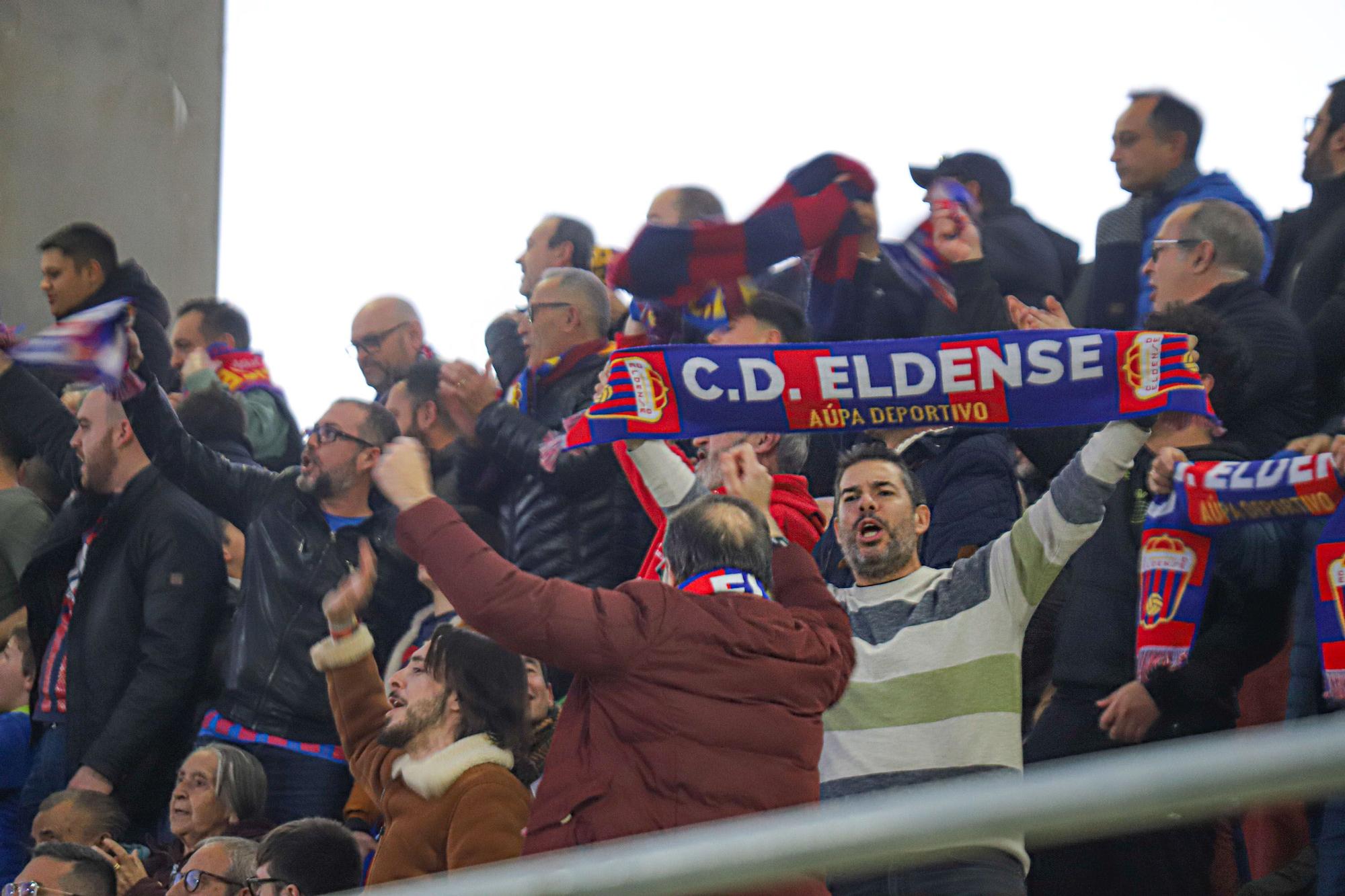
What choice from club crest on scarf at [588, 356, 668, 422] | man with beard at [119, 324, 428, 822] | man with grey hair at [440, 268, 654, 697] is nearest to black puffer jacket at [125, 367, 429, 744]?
man with beard at [119, 324, 428, 822]

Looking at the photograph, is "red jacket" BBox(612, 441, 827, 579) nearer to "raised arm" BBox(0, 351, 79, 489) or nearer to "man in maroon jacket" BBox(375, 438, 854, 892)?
"man in maroon jacket" BBox(375, 438, 854, 892)

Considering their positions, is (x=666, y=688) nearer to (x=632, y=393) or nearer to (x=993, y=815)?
(x=632, y=393)

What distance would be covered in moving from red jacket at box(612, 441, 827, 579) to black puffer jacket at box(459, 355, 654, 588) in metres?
0.35

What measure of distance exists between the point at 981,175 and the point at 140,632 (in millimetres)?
2871

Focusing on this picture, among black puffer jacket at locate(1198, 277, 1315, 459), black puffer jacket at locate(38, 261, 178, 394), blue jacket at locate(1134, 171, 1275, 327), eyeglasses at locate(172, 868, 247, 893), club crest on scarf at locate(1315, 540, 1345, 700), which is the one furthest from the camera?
black puffer jacket at locate(38, 261, 178, 394)

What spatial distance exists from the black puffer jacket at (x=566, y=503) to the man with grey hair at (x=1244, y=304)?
1.54m

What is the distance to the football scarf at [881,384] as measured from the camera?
13.0 feet

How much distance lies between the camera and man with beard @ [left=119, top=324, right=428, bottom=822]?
16.8 ft

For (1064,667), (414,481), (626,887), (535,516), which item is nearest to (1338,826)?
(1064,667)

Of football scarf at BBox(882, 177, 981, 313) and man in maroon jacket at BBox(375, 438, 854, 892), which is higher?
football scarf at BBox(882, 177, 981, 313)

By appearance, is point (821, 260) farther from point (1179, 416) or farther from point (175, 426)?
point (175, 426)

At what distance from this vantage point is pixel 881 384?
419cm

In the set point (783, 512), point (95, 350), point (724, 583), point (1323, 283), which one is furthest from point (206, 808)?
point (1323, 283)

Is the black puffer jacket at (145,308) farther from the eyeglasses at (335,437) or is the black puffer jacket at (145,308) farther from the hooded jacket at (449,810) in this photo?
the hooded jacket at (449,810)
